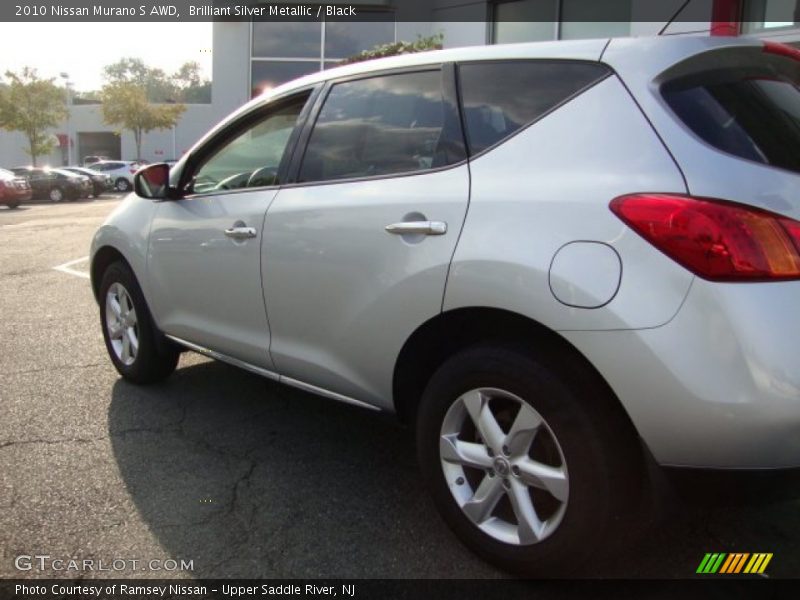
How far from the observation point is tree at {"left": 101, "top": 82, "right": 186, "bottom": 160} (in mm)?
46594

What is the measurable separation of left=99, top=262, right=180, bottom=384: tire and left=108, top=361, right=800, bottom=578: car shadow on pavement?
30 centimetres

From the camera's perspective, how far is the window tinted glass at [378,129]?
2.66 metres

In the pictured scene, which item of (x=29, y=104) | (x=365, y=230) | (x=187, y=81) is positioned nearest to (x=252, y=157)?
(x=365, y=230)

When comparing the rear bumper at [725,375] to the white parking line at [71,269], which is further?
the white parking line at [71,269]

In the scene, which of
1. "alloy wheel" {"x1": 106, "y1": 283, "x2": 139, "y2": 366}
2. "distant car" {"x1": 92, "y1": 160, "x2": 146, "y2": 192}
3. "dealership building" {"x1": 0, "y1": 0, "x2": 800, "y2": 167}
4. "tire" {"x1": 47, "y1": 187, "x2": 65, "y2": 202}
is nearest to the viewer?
"alloy wheel" {"x1": 106, "y1": 283, "x2": 139, "y2": 366}

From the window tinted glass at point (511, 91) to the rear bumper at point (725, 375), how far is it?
0.82 metres

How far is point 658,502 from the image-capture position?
2059 millimetres

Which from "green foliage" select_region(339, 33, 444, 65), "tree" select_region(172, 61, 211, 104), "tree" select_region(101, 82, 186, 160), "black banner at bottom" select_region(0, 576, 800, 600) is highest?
"tree" select_region(172, 61, 211, 104)

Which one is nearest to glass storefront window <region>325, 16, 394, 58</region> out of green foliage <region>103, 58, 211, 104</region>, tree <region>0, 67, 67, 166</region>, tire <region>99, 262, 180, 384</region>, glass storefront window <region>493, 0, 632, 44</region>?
glass storefront window <region>493, 0, 632, 44</region>

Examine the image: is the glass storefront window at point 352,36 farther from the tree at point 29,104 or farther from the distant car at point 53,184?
Result: the tree at point 29,104

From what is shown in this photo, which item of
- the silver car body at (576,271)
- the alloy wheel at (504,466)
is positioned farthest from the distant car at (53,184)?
the alloy wheel at (504,466)

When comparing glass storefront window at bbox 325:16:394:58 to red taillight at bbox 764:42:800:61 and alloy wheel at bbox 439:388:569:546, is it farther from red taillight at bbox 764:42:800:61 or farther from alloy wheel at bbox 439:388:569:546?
alloy wheel at bbox 439:388:569:546

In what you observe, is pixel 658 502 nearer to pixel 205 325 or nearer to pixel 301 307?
pixel 301 307

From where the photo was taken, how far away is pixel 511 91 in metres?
2.44
